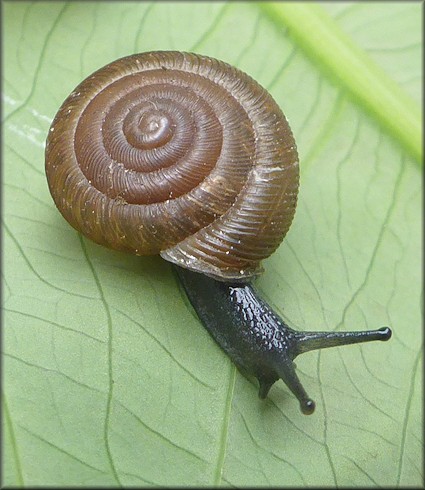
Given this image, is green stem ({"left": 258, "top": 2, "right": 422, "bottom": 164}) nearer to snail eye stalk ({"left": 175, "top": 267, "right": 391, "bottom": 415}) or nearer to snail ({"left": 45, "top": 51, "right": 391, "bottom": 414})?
snail ({"left": 45, "top": 51, "right": 391, "bottom": 414})

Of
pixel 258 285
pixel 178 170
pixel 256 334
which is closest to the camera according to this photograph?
pixel 178 170

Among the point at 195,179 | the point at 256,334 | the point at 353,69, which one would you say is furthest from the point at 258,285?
the point at 353,69

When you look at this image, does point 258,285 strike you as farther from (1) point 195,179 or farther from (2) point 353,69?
(2) point 353,69

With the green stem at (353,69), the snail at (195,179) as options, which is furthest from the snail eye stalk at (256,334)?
the green stem at (353,69)

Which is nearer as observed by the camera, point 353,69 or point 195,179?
point 195,179

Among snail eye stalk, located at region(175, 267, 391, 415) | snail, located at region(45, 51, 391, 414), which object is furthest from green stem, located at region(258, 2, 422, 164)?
snail eye stalk, located at region(175, 267, 391, 415)

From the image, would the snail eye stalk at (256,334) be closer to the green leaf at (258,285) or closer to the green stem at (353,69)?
the green leaf at (258,285)

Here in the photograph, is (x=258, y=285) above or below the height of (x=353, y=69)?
below

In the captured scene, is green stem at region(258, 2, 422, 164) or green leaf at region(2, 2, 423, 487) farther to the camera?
green stem at region(258, 2, 422, 164)
